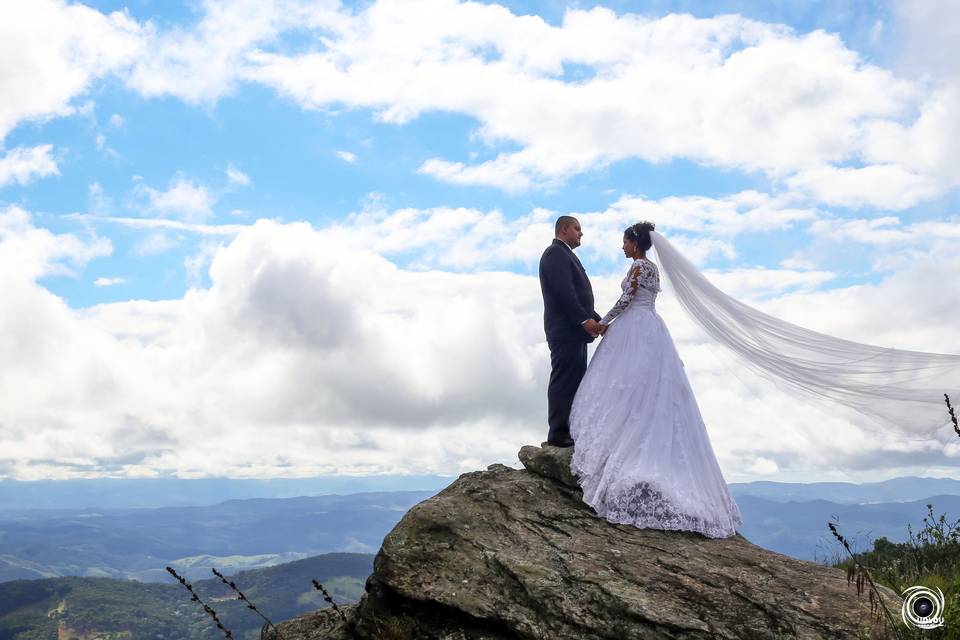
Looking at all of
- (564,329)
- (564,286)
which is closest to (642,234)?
(564,286)

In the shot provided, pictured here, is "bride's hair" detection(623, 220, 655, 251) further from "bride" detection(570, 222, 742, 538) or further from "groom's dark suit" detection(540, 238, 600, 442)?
"groom's dark suit" detection(540, 238, 600, 442)

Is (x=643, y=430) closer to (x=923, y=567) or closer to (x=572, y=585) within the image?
(x=572, y=585)

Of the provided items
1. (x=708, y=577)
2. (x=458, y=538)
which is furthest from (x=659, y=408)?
(x=458, y=538)

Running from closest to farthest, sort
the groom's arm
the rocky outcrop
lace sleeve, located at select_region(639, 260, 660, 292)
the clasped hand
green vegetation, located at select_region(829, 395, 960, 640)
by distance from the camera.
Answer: green vegetation, located at select_region(829, 395, 960, 640)
the rocky outcrop
lace sleeve, located at select_region(639, 260, 660, 292)
the clasped hand
the groom's arm

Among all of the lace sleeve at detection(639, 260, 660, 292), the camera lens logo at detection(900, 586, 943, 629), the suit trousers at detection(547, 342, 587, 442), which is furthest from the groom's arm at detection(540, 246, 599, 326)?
the camera lens logo at detection(900, 586, 943, 629)

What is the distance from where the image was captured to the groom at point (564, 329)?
47.2 feet

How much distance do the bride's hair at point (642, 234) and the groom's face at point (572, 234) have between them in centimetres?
122

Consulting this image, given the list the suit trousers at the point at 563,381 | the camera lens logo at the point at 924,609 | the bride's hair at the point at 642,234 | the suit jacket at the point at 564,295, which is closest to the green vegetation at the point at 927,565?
the camera lens logo at the point at 924,609

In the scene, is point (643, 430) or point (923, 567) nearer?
point (923, 567)

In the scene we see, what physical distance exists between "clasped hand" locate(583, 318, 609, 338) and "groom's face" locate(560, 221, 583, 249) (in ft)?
6.46

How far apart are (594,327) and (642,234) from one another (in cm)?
213

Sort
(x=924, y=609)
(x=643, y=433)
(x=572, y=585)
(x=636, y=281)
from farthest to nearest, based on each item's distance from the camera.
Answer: (x=636, y=281), (x=643, y=433), (x=572, y=585), (x=924, y=609)

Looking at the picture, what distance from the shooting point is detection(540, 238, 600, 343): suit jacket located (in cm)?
1441

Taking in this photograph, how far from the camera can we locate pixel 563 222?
15164 mm
